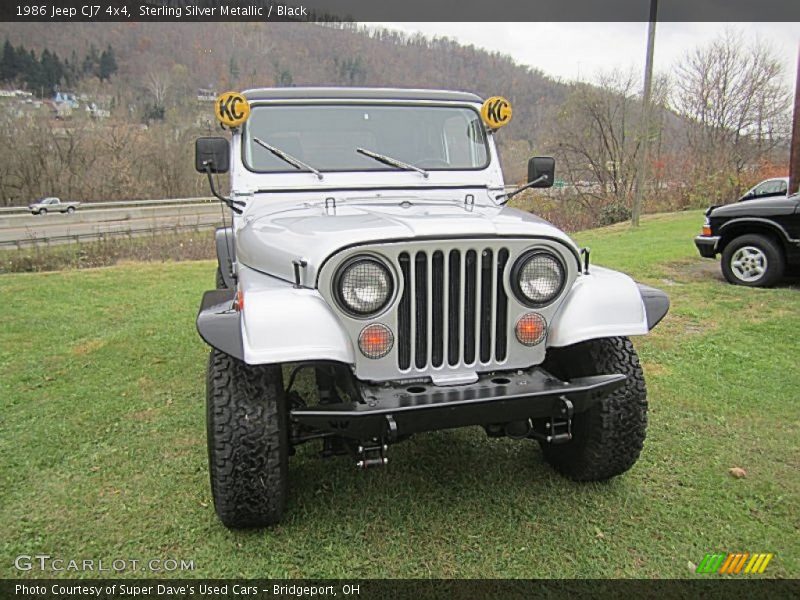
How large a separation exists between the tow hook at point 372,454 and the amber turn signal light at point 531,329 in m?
0.70

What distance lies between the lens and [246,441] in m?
2.34

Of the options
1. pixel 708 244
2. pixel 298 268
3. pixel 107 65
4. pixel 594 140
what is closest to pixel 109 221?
pixel 107 65

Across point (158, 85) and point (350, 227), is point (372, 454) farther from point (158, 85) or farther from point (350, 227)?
point (158, 85)

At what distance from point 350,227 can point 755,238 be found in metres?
6.39

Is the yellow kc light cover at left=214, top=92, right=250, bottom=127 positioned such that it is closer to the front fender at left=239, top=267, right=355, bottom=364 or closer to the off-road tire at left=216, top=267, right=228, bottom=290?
the off-road tire at left=216, top=267, right=228, bottom=290

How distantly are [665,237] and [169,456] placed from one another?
1161 centimetres

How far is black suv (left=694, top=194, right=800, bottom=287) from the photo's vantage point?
267 inches

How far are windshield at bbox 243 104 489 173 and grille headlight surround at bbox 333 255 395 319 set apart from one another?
144 centimetres

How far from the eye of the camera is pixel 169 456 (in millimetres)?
3279

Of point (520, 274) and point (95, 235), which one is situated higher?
point (520, 274)

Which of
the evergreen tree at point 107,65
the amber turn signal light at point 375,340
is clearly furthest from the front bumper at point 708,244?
the evergreen tree at point 107,65

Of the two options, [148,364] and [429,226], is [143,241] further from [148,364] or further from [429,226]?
[429,226]

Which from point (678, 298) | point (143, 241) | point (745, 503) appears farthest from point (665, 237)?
point (143, 241)

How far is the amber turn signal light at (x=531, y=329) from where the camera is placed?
2.47 meters
